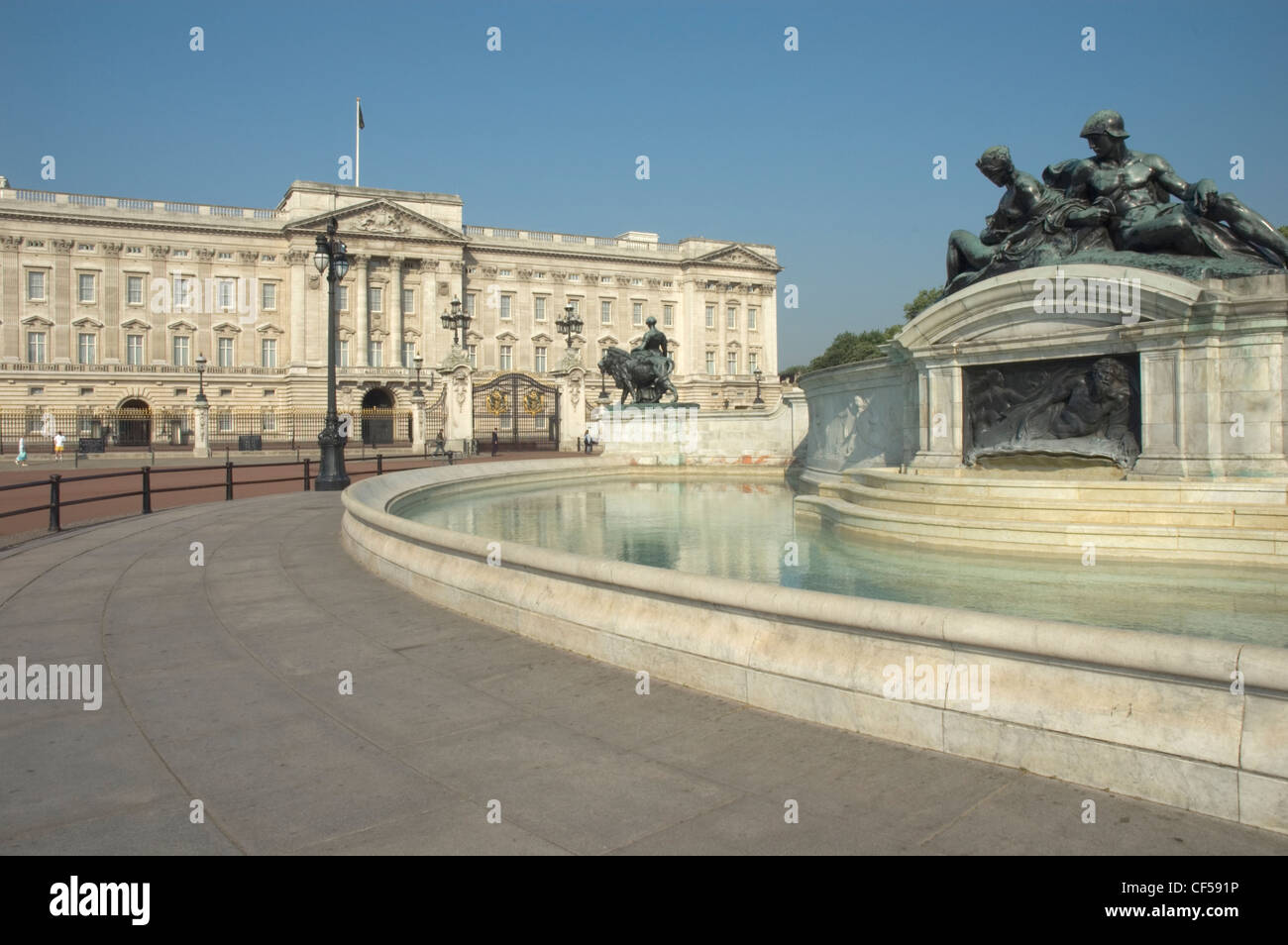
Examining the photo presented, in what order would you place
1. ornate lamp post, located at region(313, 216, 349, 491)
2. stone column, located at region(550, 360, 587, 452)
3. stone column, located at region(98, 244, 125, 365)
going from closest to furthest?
1. ornate lamp post, located at region(313, 216, 349, 491)
2. stone column, located at region(550, 360, 587, 452)
3. stone column, located at region(98, 244, 125, 365)

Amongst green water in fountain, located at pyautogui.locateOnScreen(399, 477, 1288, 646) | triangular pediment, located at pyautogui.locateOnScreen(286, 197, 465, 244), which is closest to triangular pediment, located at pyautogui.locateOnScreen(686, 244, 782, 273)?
triangular pediment, located at pyautogui.locateOnScreen(286, 197, 465, 244)

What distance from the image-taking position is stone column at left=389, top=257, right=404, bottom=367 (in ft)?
240

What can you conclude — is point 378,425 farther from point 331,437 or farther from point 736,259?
point 331,437

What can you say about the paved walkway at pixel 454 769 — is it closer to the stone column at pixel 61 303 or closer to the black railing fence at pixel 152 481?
the black railing fence at pixel 152 481

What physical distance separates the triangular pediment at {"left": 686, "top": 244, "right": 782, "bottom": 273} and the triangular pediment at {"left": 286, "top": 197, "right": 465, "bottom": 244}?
25726 millimetres

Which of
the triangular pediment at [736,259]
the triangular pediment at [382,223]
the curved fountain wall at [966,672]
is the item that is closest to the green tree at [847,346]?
the triangular pediment at [736,259]

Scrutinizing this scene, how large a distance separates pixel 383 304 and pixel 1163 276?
71.2 m

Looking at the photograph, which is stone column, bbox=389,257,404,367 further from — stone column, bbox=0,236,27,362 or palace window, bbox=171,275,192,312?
stone column, bbox=0,236,27,362

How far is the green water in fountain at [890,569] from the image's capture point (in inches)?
238

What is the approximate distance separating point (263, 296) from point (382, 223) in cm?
1144
